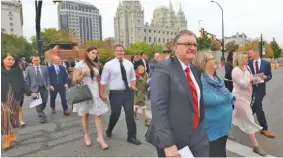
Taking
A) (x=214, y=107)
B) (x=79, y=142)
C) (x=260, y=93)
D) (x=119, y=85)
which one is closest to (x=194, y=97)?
(x=214, y=107)

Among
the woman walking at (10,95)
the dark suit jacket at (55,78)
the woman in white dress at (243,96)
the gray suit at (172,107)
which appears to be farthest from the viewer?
the dark suit jacket at (55,78)

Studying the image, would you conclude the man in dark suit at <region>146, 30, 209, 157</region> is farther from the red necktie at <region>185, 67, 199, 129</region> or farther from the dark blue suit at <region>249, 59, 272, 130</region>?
the dark blue suit at <region>249, 59, 272, 130</region>

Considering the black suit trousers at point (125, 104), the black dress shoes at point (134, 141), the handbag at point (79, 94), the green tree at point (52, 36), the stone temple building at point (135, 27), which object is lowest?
the black dress shoes at point (134, 141)

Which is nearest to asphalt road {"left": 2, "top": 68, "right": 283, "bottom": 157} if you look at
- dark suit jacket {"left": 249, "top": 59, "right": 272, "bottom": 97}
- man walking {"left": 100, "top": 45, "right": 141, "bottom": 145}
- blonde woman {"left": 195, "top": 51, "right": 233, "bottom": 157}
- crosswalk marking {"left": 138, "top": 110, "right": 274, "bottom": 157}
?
crosswalk marking {"left": 138, "top": 110, "right": 274, "bottom": 157}

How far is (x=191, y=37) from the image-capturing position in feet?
7.95

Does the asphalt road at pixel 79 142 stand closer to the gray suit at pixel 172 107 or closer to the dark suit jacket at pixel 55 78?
the dark suit jacket at pixel 55 78

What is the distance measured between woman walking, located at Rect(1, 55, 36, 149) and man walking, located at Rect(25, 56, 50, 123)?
1.51 meters

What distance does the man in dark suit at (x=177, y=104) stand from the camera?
2238 millimetres

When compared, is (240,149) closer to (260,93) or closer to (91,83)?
(260,93)

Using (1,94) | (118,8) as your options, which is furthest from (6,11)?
(1,94)

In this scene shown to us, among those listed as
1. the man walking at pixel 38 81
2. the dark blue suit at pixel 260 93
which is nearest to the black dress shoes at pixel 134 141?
the dark blue suit at pixel 260 93

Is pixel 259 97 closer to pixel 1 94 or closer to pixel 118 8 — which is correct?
pixel 1 94

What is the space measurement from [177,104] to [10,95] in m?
3.90

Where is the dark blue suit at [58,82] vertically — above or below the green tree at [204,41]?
below
